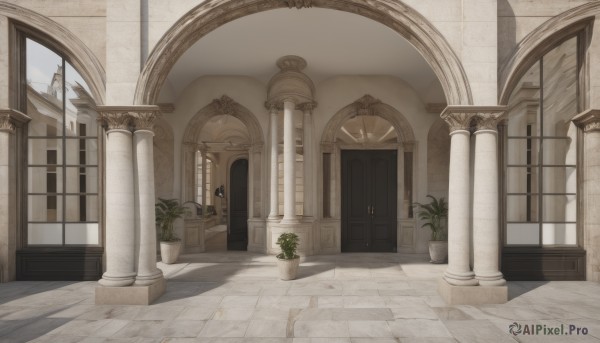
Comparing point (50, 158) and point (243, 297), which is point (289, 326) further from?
point (50, 158)

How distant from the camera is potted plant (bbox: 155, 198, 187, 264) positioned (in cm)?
870

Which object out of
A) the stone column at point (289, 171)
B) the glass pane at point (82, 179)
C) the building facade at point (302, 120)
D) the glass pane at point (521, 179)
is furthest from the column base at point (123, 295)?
the glass pane at point (521, 179)

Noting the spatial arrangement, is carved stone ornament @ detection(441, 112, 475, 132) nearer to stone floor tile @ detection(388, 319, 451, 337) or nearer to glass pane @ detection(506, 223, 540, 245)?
glass pane @ detection(506, 223, 540, 245)

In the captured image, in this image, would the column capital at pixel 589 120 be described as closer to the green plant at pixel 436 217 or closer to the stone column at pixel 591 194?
the stone column at pixel 591 194

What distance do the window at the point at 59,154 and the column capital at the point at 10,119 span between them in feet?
1.15

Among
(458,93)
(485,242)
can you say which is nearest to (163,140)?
(458,93)

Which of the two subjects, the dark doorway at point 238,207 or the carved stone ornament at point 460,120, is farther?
the dark doorway at point 238,207

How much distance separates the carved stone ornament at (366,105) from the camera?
10.3m

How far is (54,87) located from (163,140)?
352cm

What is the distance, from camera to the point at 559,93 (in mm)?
7152

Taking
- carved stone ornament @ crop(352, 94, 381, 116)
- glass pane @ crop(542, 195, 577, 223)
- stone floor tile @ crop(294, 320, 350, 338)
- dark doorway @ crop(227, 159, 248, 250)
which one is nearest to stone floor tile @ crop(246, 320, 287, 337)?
stone floor tile @ crop(294, 320, 350, 338)

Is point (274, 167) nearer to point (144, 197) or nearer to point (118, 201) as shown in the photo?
point (144, 197)

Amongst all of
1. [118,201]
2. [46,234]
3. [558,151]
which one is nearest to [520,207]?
[558,151]

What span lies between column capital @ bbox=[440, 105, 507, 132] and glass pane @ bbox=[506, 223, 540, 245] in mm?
2609
